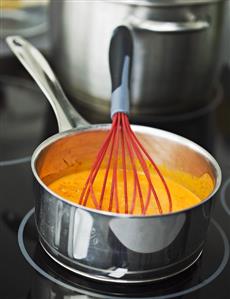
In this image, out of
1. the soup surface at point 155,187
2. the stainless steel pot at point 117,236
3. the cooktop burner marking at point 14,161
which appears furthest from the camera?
the cooktop burner marking at point 14,161

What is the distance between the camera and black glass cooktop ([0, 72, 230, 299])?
51cm

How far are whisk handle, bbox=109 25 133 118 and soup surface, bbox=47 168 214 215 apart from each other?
0.08m

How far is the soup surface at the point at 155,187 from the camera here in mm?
566

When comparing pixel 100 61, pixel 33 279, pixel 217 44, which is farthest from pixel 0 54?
pixel 33 279

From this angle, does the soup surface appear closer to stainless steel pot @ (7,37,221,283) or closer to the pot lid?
stainless steel pot @ (7,37,221,283)

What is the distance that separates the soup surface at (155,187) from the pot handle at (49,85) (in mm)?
52

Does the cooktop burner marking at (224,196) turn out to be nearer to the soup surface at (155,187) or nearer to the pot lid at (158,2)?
the soup surface at (155,187)

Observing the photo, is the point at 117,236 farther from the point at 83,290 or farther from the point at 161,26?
the point at 161,26

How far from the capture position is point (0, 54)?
0.90 metres

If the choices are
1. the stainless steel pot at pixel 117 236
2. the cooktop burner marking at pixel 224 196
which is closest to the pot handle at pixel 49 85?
the stainless steel pot at pixel 117 236

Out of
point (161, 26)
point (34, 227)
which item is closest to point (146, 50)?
point (161, 26)

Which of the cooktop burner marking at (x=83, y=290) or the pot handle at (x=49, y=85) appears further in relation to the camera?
the pot handle at (x=49, y=85)

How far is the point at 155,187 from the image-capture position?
23.7 inches

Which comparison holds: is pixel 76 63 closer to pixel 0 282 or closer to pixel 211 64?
pixel 211 64
